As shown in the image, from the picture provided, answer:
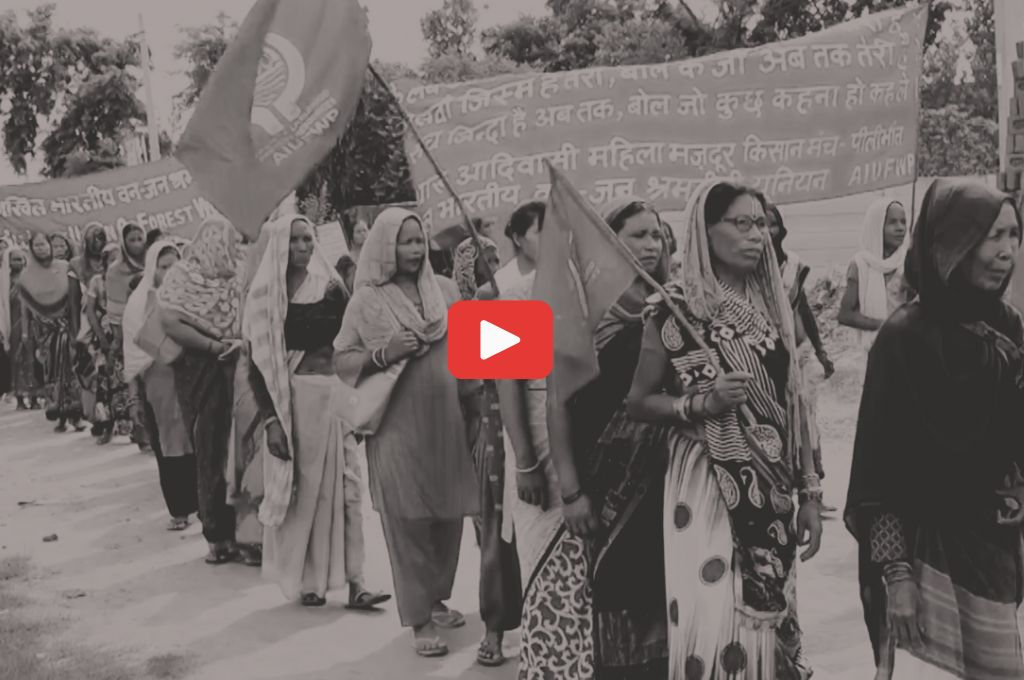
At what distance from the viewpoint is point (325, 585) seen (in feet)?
19.0

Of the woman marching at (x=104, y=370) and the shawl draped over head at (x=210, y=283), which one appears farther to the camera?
the woman marching at (x=104, y=370)

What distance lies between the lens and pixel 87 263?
11742mm

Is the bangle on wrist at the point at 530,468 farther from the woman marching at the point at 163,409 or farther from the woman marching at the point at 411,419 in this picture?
the woman marching at the point at 163,409

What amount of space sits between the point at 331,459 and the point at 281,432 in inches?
10.8

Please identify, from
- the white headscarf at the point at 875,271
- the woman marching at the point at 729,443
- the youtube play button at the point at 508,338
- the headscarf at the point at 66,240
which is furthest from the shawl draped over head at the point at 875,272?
the headscarf at the point at 66,240

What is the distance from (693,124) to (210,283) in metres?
2.71

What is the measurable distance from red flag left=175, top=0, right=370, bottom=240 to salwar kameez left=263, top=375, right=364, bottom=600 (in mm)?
1826

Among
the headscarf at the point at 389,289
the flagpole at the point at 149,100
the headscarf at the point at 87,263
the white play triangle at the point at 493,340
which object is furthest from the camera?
the flagpole at the point at 149,100

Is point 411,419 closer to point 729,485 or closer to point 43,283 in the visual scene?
point 729,485

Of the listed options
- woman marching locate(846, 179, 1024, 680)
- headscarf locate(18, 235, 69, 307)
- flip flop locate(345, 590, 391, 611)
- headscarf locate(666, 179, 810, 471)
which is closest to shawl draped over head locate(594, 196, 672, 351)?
headscarf locate(666, 179, 810, 471)

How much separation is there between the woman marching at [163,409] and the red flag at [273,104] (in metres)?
3.61

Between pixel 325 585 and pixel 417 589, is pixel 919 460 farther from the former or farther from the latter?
pixel 325 585

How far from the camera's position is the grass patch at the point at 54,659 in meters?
4.92

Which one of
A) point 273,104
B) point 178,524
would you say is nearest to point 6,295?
point 178,524
